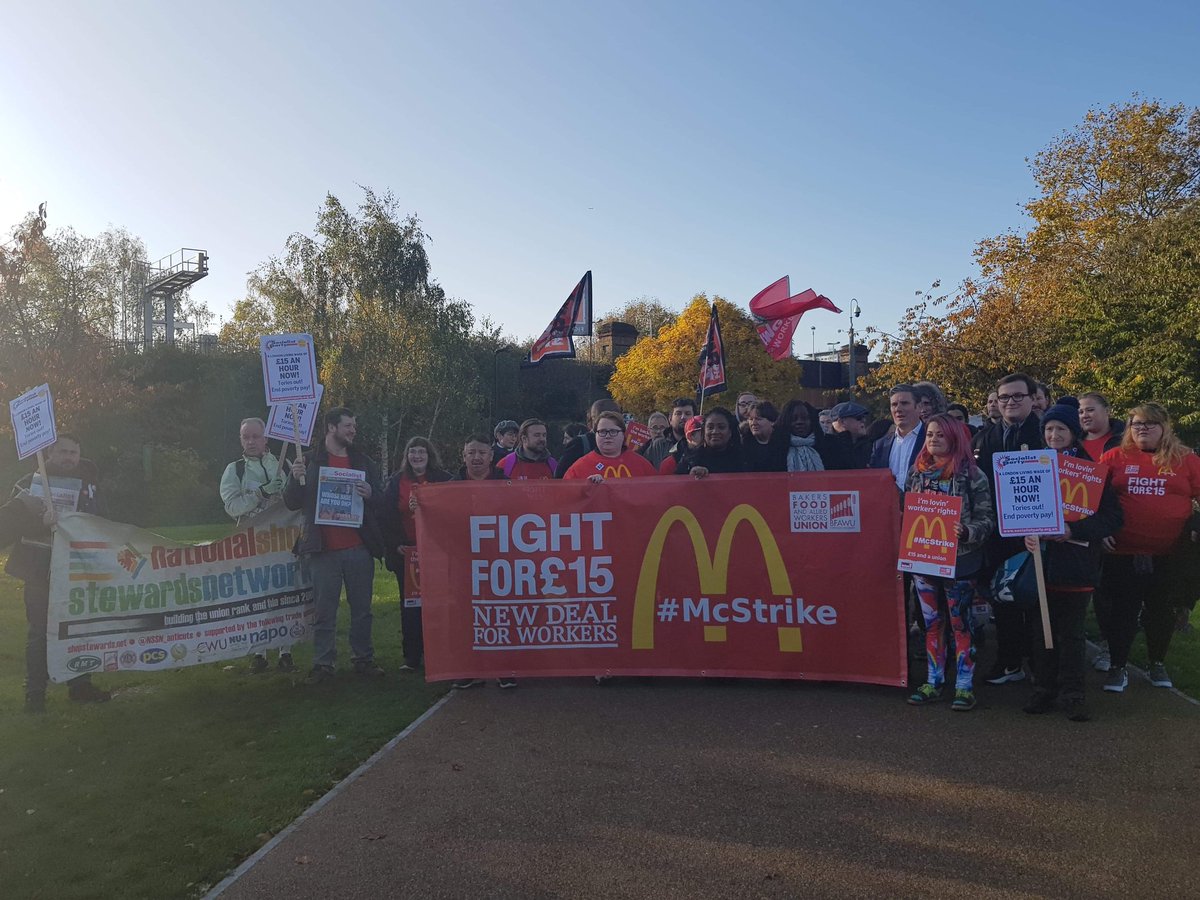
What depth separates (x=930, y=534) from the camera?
5785 millimetres

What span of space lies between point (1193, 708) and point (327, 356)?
1636 inches

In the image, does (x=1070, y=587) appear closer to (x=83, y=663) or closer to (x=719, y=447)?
(x=719, y=447)

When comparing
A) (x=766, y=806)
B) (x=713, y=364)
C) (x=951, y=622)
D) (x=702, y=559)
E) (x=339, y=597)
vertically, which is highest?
(x=713, y=364)

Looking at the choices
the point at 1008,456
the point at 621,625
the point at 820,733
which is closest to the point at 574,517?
the point at 621,625

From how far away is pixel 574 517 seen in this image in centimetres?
670

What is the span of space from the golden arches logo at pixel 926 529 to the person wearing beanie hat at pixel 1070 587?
49 centimetres

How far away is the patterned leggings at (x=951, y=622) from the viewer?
579 cm

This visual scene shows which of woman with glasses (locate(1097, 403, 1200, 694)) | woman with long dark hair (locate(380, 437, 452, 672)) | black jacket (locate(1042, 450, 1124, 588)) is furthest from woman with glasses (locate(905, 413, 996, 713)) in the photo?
woman with long dark hair (locate(380, 437, 452, 672))

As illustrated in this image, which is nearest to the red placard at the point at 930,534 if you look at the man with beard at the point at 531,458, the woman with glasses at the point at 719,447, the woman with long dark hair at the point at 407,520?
the woman with glasses at the point at 719,447

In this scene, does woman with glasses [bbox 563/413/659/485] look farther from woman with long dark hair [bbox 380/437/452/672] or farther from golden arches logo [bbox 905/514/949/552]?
golden arches logo [bbox 905/514/949/552]

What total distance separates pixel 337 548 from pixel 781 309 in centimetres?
885

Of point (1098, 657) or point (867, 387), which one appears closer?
point (1098, 657)

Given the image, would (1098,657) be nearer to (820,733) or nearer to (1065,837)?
(820,733)

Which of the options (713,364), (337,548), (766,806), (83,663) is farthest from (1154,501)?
(83,663)
